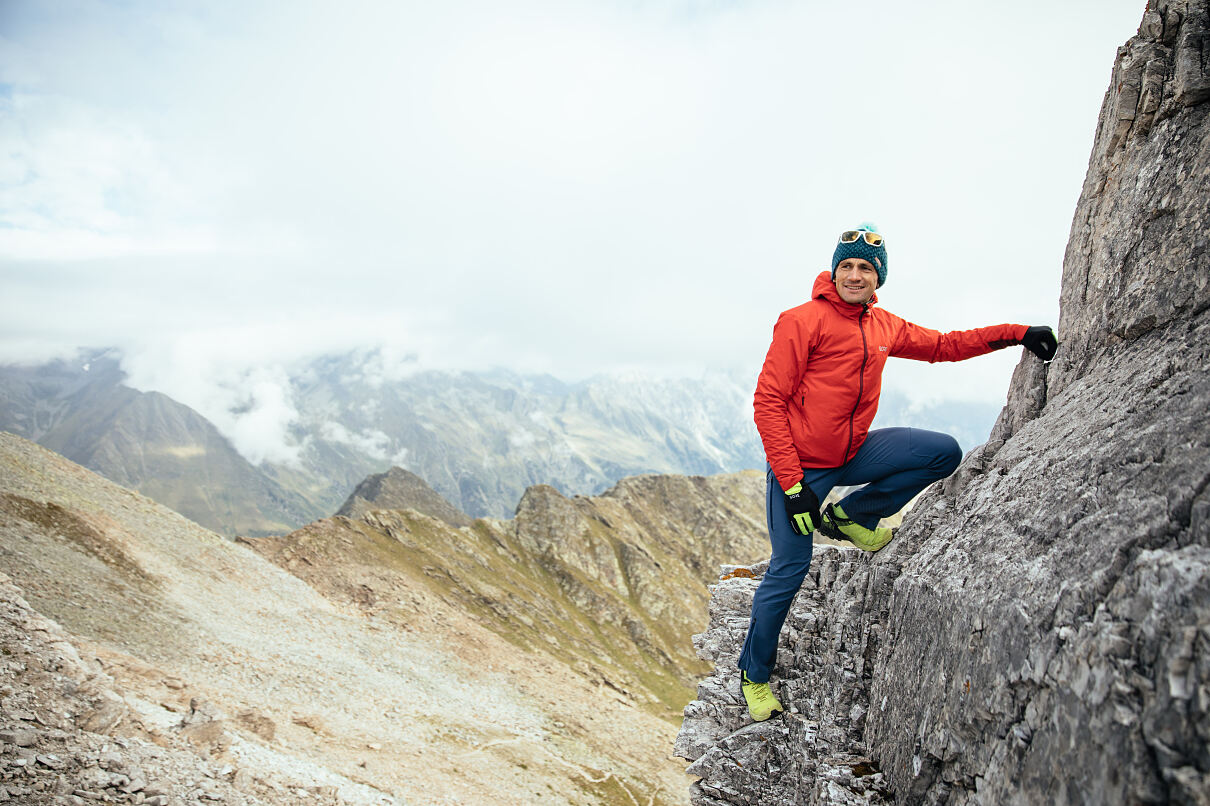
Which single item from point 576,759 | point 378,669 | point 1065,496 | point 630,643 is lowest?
point 630,643

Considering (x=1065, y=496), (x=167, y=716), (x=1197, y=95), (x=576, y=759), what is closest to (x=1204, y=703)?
(x=1065, y=496)

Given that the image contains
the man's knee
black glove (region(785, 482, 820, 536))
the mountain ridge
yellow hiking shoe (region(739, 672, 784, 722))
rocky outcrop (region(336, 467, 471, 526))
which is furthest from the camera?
rocky outcrop (region(336, 467, 471, 526))

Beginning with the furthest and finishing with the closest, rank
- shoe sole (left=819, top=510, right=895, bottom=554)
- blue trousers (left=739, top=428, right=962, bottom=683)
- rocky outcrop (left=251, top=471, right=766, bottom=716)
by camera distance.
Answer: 1. rocky outcrop (left=251, top=471, right=766, bottom=716)
2. shoe sole (left=819, top=510, right=895, bottom=554)
3. blue trousers (left=739, top=428, right=962, bottom=683)

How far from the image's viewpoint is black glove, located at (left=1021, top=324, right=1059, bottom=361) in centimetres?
864

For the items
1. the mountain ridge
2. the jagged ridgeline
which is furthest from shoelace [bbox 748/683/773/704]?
the mountain ridge

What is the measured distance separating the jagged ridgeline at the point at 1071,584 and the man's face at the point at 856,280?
2.95 meters

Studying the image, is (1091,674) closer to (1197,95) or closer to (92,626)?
(1197,95)

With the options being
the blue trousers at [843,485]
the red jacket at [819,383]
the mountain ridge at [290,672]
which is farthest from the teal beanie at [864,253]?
the mountain ridge at [290,672]

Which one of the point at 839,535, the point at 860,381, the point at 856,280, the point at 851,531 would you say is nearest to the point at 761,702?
the point at 839,535

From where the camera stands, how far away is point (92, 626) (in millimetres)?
28641

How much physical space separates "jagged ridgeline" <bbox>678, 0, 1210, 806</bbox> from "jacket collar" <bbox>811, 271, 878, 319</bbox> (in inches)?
113

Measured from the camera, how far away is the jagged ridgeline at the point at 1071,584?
13.1ft

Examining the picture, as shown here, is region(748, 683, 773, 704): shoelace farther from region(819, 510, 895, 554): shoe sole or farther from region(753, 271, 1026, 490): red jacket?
region(753, 271, 1026, 490): red jacket

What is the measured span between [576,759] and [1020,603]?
37.2 meters
